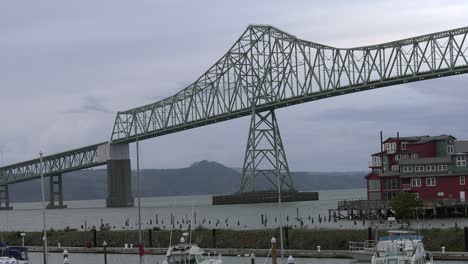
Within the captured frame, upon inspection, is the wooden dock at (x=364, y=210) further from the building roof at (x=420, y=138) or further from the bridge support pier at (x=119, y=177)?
the bridge support pier at (x=119, y=177)

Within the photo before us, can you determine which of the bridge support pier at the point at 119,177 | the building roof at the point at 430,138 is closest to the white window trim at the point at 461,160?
the building roof at the point at 430,138

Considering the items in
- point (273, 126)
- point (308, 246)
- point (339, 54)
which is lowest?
point (308, 246)

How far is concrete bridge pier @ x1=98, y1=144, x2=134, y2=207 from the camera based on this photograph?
598 feet

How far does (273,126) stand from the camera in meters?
156

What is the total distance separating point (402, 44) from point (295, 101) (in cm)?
2698

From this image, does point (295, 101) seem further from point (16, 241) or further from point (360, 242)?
point (360, 242)

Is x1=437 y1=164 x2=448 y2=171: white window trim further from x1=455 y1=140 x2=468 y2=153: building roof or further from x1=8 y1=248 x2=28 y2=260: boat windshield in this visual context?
x1=8 y1=248 x2=28 y2=260: boat windshield

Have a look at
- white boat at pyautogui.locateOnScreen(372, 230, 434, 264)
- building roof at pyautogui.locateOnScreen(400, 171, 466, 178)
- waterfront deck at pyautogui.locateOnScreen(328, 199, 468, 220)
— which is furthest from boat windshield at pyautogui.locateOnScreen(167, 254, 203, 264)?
building roof at pyautogui.locateOnScreen(400, 171, 466, 178)

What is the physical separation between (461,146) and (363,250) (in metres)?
53.1

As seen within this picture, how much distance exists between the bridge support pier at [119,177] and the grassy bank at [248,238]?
110266 millimetres

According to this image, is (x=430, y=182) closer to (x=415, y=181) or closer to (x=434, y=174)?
(x=434, y=174)

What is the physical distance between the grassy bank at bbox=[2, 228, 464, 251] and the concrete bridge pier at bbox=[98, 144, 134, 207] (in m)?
110

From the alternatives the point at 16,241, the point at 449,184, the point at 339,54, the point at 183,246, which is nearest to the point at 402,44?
the point at 339,54

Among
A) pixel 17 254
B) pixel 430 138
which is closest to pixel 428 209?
pixel 430 138
